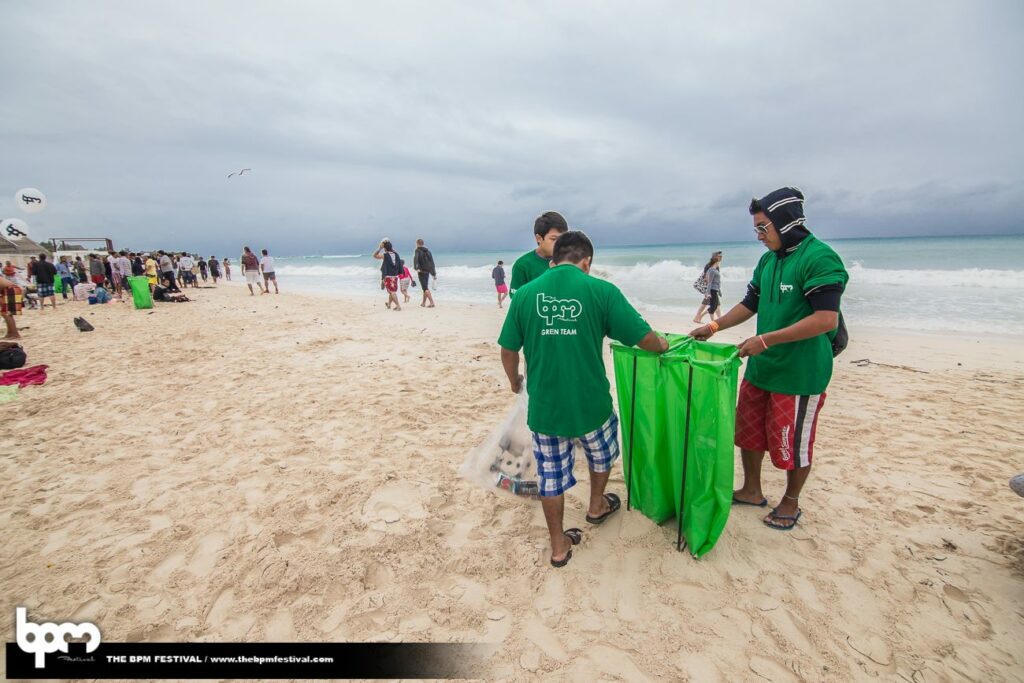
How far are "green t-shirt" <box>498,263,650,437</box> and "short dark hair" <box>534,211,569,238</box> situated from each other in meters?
0.88

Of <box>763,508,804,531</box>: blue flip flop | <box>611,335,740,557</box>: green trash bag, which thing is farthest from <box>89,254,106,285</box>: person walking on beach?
<box>763,508,804,531</box>: blue flip flop

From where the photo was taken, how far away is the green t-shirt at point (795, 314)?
7.06 feet

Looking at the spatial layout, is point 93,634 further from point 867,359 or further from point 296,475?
point 867,359

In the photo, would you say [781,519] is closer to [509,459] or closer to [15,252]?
[509,459]

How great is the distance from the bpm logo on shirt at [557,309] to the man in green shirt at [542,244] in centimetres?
71

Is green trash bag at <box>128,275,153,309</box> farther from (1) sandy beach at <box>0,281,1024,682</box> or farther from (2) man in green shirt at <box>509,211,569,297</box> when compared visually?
(2) man in green shirt at <box>509,211,569,297</box>

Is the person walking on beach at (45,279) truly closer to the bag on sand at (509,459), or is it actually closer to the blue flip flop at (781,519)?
the bag on sand at (509,459)

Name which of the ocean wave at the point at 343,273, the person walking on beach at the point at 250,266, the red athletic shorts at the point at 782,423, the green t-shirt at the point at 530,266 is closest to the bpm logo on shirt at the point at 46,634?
the green t-shirt at the point at 530,266

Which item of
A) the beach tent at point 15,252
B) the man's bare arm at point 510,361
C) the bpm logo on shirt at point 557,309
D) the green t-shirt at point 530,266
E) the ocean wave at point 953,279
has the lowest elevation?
the ocean wave at point 953,279

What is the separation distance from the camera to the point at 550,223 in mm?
2939

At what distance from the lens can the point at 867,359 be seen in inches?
266

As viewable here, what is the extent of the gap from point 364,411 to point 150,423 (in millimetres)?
2143

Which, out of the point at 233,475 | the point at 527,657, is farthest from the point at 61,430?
the point at 527,657

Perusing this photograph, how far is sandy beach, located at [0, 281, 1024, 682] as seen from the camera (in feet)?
6.36
